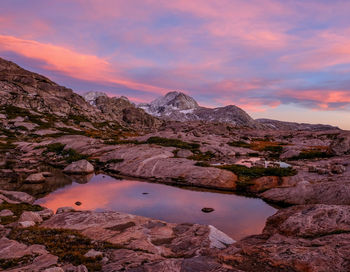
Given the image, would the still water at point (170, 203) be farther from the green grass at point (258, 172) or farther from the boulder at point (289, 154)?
the boulder at point (289, 154)

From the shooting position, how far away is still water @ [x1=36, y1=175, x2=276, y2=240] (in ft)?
90.3

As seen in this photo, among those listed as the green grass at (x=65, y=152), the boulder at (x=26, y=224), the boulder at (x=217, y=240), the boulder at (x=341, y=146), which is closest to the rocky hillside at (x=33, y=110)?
the green grass at (x=65, y=152)

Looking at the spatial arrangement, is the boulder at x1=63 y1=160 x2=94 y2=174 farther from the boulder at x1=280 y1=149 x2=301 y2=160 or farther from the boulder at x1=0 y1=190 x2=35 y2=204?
the boulder at x1=280 y1=149 x2=301 y2=160

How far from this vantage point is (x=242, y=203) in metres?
33.7

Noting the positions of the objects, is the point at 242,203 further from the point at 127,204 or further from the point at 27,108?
the point at 27,108

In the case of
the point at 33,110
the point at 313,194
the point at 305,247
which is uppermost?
the point at 33,110

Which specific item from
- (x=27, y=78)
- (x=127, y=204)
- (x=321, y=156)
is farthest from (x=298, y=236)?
(x=27, y=78)

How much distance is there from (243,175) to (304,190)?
12250 mm

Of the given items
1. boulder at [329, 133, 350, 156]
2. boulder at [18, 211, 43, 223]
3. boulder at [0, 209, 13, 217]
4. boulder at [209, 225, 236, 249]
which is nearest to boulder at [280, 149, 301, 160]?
boulder at [329, 133, 350, 156]

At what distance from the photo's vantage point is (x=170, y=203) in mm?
33344

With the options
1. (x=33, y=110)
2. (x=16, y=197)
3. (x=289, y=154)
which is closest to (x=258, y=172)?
(x=289, y=154)

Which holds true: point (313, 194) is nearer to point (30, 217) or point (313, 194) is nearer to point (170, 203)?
point (170, 203)

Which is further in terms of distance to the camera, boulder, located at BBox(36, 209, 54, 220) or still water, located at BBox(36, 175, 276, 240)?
still water, located at BBox(36, 175, 276, 240)

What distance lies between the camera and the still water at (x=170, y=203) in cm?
2753
